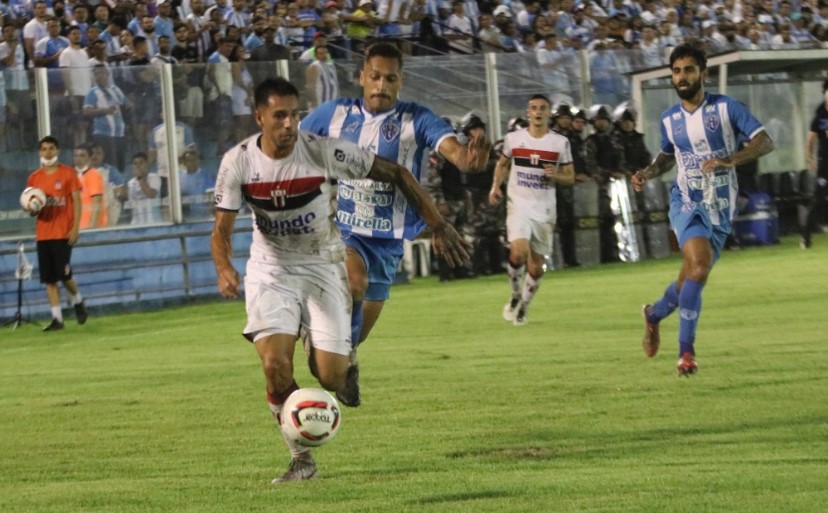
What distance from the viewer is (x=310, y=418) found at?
24.9 feet

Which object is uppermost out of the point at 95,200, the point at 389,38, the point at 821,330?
the point at 389,38

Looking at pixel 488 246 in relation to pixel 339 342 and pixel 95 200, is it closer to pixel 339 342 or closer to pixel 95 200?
pixel 95 200

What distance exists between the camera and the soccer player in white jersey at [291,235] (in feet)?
25.9

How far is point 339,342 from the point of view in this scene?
8219mm

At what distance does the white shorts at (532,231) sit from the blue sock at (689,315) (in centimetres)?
590

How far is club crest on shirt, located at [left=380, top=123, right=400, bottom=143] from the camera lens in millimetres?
10133

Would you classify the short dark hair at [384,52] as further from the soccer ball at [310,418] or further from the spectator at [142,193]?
the spectator at [142,193]

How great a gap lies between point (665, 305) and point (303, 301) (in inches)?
201

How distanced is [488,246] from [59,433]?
15.0 m

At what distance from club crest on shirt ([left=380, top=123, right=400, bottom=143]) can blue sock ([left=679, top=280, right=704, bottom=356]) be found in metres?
2.82

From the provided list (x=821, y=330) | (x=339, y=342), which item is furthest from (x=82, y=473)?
(x=821, y=330)

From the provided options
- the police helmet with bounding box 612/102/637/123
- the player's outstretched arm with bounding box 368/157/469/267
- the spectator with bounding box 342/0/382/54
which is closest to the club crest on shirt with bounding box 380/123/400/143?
the player's outstretched arm with bounding box 368/157/469/267

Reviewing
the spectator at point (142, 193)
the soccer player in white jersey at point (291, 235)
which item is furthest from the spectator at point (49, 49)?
the soccer player in white jersey at point (291, 235)

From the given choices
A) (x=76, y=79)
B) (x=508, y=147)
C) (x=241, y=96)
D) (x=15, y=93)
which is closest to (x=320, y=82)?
(x=241, y=96)
